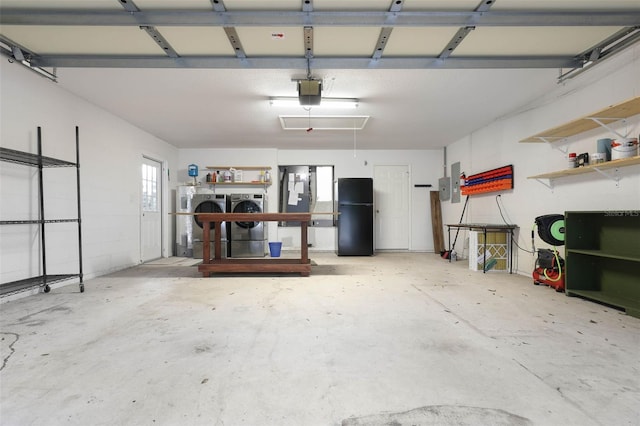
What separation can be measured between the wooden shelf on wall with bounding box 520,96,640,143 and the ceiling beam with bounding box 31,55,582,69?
54cm

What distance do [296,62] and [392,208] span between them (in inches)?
193

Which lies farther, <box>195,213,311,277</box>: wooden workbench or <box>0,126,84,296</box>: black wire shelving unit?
<box>195,213,311,277</box>: wooden workbench

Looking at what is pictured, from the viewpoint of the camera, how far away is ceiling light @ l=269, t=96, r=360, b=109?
3.98m

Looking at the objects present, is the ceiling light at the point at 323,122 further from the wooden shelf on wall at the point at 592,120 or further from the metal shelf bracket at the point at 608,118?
the metal shelf bracket at the point at 608,118

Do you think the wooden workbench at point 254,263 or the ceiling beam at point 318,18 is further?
the wooden workbench at point 254,263

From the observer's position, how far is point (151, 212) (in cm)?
570

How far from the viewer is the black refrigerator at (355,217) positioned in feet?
21.2

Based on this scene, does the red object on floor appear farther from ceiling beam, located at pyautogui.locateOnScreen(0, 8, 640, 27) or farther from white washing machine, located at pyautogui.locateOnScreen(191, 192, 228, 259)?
white washing machine, located at pyautogui.locateOnScreen(191, 192, 228, 259)

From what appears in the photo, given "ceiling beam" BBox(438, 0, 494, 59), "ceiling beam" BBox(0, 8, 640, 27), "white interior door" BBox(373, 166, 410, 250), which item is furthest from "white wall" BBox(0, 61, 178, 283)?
"white interior door" BBox(373, 166, 410, 250)

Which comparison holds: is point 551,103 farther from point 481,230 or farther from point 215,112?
Result: point 215,112

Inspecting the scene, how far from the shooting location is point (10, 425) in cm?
122

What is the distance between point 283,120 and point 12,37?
3.01 meters

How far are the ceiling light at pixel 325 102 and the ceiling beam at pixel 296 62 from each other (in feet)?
3.59

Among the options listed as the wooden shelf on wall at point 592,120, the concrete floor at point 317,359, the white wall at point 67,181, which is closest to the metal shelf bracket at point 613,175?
the wooden shelf on wall at point 592,120
